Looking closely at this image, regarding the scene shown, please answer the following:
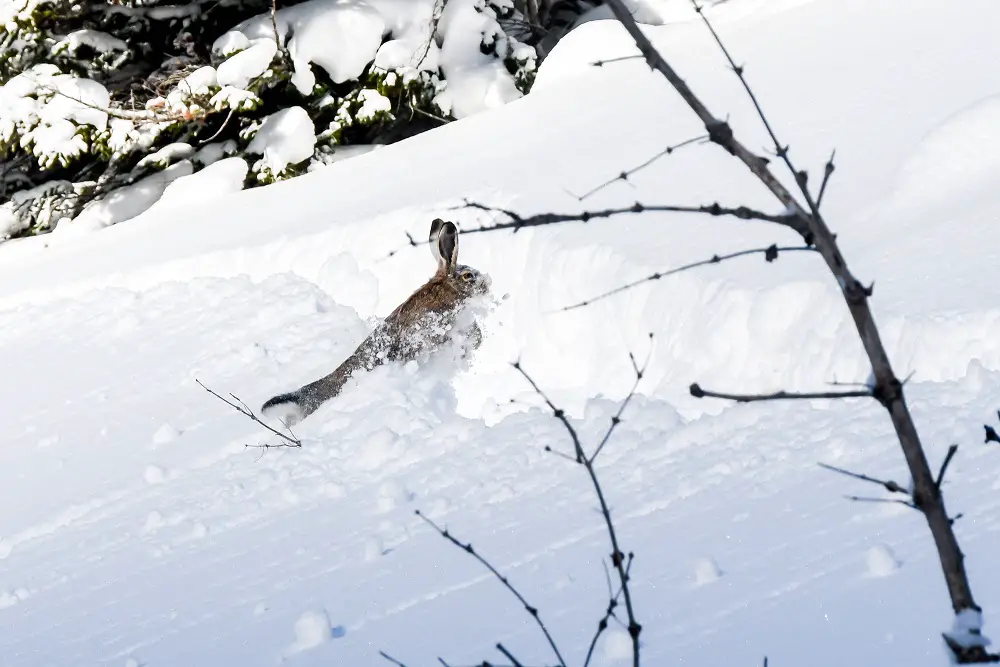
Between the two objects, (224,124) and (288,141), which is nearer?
(288,141)

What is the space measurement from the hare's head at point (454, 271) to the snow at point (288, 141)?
6.05 m

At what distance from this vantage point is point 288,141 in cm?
1108

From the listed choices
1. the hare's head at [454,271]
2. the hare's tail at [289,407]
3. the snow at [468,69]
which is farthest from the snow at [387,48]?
the hare's tail at [289,407]

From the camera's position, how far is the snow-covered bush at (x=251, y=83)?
36.5 ft

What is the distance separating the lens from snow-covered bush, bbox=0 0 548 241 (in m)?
11.1

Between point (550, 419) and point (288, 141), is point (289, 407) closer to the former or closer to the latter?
point (550, 419)

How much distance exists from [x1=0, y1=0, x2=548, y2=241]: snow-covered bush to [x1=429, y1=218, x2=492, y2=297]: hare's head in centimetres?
585

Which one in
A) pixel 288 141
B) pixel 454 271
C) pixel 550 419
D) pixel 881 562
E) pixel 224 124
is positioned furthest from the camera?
pixel 224 124

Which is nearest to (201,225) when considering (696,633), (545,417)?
(545,417)

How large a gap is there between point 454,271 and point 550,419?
1.69 m

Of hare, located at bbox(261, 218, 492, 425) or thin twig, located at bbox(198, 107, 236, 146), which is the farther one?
thin twig, located at bbox(198, 107, 236, 146)

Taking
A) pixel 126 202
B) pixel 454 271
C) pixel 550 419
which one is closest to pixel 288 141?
pixel 126 202

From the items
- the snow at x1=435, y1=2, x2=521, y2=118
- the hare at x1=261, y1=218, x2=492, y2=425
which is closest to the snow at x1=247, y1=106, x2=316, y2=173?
the snow at x1=435, y1=2, x2=521, y2=118

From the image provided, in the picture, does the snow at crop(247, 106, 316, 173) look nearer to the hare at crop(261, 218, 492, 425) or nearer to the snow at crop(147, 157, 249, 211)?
the snow at crop(147, 157, 249, 211)
